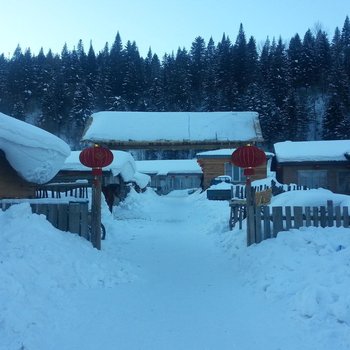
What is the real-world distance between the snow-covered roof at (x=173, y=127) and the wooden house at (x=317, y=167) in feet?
53.4

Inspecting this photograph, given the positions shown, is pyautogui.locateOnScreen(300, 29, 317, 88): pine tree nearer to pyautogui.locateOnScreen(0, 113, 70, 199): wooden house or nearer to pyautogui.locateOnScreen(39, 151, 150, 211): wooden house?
pyautogui.locateOnScreen(39, 151, 150, 211): wooden house

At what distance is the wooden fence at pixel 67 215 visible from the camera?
918 cm

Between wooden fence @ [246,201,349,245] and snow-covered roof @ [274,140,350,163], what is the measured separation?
61.8ft

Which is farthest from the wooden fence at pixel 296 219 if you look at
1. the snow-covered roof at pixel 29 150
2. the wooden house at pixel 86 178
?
the wooden house at pixel 86 178

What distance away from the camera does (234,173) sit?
132ft

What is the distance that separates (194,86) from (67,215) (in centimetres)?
7170

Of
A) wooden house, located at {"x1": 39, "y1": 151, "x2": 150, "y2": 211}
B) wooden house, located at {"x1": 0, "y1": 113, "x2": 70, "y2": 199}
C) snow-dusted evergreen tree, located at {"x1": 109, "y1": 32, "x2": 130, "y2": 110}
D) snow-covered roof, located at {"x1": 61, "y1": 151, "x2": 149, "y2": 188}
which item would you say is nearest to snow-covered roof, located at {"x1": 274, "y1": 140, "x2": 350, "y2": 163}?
snow-covered roof, located at {"x1": 61, "y1": 151, "x2": 149, "y2": 188}

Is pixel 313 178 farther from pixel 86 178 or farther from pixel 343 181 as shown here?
pixel 86 178

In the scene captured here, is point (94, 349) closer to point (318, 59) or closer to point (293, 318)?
point (293, 318)

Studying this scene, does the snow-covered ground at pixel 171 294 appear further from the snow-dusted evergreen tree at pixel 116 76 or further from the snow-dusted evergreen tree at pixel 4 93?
the snow-dusted evergreen tree at pixel 4 93

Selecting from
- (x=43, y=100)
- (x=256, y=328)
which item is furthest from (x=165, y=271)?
(x=43, y=100)

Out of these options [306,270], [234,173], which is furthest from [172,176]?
[306,270]

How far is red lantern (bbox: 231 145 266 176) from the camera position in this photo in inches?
435

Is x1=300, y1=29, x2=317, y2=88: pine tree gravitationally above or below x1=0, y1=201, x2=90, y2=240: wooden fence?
above
